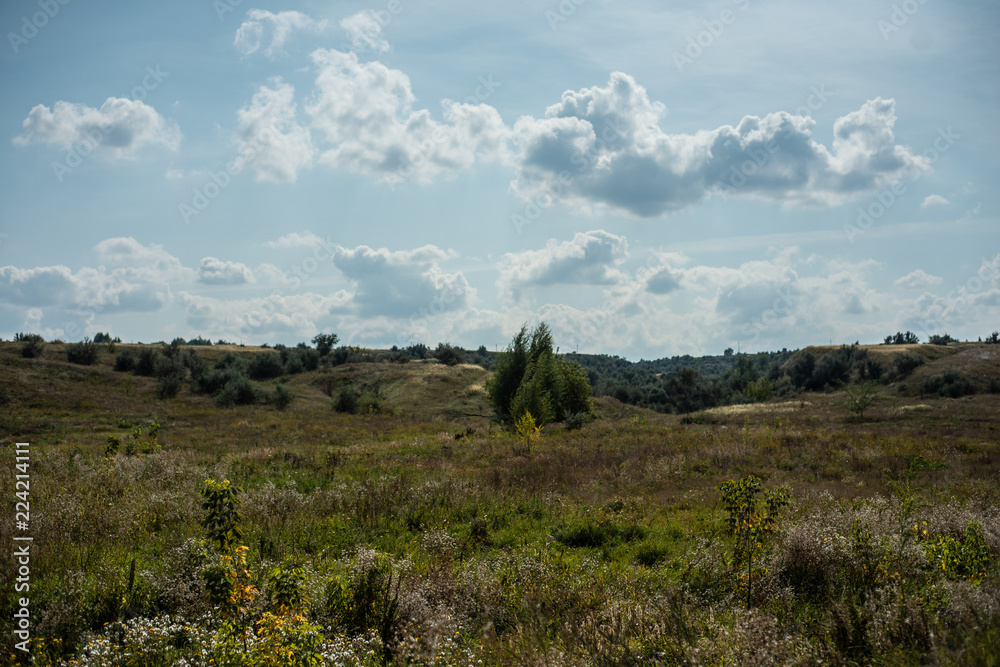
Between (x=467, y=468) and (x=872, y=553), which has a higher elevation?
(x=872, y=553)

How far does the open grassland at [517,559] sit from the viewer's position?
177 inches

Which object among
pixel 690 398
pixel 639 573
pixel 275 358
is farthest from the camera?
pixel 690 398

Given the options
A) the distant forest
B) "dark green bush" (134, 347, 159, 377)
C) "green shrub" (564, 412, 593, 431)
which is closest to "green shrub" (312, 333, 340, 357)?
the distant forest

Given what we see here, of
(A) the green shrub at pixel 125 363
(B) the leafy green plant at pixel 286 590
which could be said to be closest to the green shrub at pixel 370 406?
(A) the green shrub at pixel 125 363

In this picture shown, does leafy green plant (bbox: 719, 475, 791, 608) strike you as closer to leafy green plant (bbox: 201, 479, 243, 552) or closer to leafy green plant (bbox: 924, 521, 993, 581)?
leafy green plant (bbox: 924, 521, 993, 581)

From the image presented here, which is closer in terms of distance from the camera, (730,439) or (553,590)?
(553,590)

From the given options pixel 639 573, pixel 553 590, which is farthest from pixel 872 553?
pixel 553 590

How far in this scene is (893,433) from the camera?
73.4 feet

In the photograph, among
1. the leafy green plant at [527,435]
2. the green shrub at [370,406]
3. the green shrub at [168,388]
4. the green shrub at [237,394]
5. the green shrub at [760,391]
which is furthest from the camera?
the green shrub at [760,391]

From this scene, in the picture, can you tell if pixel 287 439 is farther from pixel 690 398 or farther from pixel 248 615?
pixel 690 398

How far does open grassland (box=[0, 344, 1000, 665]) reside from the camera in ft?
14.8

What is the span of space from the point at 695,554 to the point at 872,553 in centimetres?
211

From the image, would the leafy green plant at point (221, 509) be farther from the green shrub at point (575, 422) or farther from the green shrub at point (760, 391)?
the green shrub at point (760, 391)

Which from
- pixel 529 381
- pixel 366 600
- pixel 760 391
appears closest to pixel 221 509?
pixel 366 600
